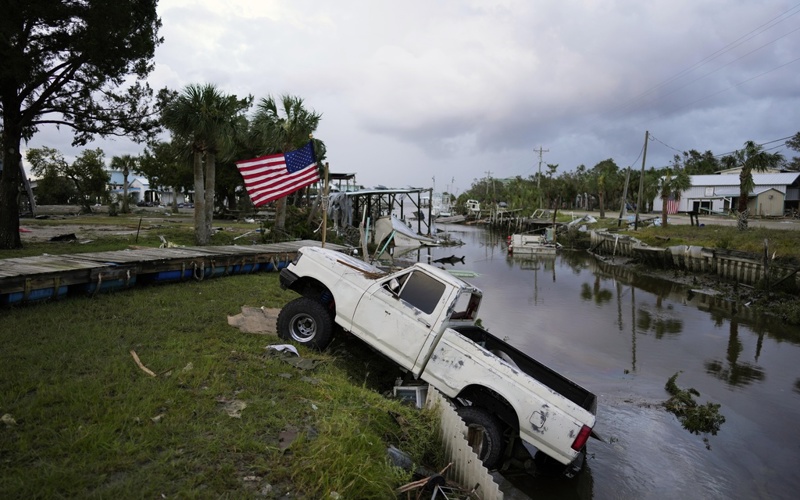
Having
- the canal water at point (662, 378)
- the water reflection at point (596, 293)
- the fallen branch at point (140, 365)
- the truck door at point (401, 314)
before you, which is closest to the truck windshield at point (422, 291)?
the truck door at point (401, 314)

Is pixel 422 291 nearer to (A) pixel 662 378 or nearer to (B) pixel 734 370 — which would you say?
(A) pixel 662 378

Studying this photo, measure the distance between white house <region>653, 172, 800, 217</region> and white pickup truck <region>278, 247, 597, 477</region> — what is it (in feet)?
161

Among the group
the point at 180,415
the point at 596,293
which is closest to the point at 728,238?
the point at 596,293

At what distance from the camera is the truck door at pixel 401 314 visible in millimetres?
6742

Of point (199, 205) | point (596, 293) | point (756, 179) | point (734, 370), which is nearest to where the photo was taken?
point (734, 370)

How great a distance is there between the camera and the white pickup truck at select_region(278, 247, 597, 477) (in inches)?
227

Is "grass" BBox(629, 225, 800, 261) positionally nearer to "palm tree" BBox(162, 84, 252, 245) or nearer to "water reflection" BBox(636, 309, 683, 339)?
"water reflection" BBox(636, 309, 683, 339)

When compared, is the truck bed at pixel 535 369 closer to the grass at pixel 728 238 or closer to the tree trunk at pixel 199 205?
the tree trunk at pixel 199 205

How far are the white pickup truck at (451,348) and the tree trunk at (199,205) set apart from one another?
1352 cm

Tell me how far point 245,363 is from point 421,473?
3.08 m

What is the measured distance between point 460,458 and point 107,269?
8297 millimetres

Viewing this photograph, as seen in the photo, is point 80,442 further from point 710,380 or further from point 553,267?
point 553,267

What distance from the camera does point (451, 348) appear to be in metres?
6.48

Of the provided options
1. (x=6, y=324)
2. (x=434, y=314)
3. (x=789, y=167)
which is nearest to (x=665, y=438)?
(x=434, y=314)
